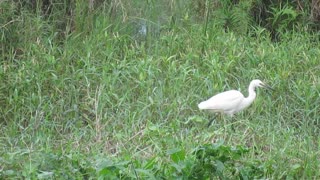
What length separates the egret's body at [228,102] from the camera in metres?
6.85

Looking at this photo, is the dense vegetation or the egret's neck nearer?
the dense vegetation

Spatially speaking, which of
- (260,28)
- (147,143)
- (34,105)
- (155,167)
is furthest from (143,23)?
(155,167)

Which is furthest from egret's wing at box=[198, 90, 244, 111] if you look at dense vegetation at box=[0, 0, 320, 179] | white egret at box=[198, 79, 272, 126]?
dense vegetation at box=[0, 0, 320, 179]

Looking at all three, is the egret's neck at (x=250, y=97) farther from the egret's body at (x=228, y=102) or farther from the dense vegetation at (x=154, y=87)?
the dense vegetation at (x=154, y=87)

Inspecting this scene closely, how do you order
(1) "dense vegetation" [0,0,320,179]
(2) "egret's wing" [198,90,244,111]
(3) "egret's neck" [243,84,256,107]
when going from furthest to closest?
1. (3) "egret's neck" [243,84,256,107]
2. (2) "egret's wing" [198,90,244,111]
3. (1) "dense vegetation" [0,0,320,179]

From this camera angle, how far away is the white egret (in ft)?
22.5

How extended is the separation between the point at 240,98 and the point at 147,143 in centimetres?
107

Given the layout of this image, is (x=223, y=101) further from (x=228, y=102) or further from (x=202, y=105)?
(x=202, y=105)

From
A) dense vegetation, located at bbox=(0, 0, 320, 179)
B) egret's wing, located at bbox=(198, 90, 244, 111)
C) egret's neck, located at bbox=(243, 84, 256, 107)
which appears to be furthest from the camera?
egret's neck, located at bbox=(243, 84, 256, 107)

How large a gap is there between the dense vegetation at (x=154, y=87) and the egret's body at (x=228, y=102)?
12 cm

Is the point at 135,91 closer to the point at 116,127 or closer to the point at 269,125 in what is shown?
the point at 116,127

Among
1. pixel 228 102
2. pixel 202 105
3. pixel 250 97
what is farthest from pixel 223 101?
pixel 250 97

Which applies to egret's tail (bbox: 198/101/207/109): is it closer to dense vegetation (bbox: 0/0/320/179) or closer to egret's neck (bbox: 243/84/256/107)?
dense vegetation (bbox: 0/0/320/179)

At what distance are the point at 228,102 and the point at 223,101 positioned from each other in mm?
55
